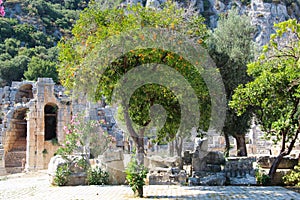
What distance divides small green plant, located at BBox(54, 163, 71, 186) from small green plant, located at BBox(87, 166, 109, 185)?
79cm

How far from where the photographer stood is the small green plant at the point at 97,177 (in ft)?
42.6

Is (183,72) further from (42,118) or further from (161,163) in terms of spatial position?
(42,118)

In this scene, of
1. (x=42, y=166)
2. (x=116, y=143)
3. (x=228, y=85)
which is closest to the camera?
(x=228, y=85)

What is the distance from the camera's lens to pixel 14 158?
103 ft

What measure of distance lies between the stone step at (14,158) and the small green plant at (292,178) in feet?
79.2

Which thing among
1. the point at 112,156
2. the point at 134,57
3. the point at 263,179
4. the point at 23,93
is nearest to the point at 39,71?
the point at 23,93

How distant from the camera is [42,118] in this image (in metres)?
30.3

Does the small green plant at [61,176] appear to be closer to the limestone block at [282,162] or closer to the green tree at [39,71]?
the limestone block at [282,162]

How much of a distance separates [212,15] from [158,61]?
212 ft

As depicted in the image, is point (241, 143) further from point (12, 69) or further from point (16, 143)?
point (12, 69)

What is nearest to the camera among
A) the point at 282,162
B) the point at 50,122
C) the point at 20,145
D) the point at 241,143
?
the point at 282,162

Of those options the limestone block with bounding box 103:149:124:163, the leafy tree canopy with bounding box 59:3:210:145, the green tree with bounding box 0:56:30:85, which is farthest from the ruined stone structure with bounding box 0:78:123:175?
the green tree with bounding box 0:56:30:85

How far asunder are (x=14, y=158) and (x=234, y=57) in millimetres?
Result: 22145

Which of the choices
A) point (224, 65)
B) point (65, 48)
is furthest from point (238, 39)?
point (65, 48)
